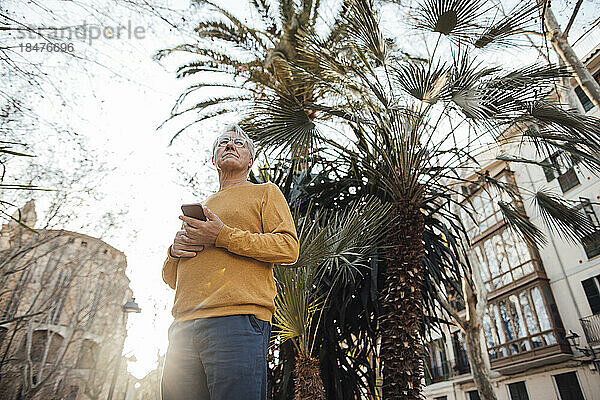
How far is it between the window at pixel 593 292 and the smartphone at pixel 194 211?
16.1 metres

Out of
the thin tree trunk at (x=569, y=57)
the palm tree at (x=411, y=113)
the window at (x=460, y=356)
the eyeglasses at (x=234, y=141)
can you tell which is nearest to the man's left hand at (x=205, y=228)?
the eyeglasses at (x=234, y=141)

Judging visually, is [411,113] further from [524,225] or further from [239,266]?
[239,266]

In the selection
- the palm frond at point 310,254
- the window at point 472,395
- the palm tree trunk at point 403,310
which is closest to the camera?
the palm frond at point 310,254

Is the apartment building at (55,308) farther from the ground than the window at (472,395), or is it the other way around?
the apartment building at (55,308)

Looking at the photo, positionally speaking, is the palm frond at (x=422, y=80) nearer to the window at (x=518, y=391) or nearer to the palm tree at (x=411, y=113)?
the palm tree at (x=411, y=113)

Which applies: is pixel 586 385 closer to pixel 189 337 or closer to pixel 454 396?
pixel 454 396

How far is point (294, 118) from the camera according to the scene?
13.1ft

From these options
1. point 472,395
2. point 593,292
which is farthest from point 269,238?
point 472,395

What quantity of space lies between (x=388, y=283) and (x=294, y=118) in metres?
1.88

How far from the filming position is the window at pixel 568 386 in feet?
42.1

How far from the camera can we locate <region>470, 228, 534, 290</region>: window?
15984 millimetres

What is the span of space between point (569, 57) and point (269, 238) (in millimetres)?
6373

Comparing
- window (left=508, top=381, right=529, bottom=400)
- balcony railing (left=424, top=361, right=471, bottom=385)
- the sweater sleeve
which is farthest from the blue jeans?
balcony railing (left=424, top=361, right=471, bottom=385)

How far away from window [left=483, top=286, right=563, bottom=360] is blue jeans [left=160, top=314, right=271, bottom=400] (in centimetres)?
1609
